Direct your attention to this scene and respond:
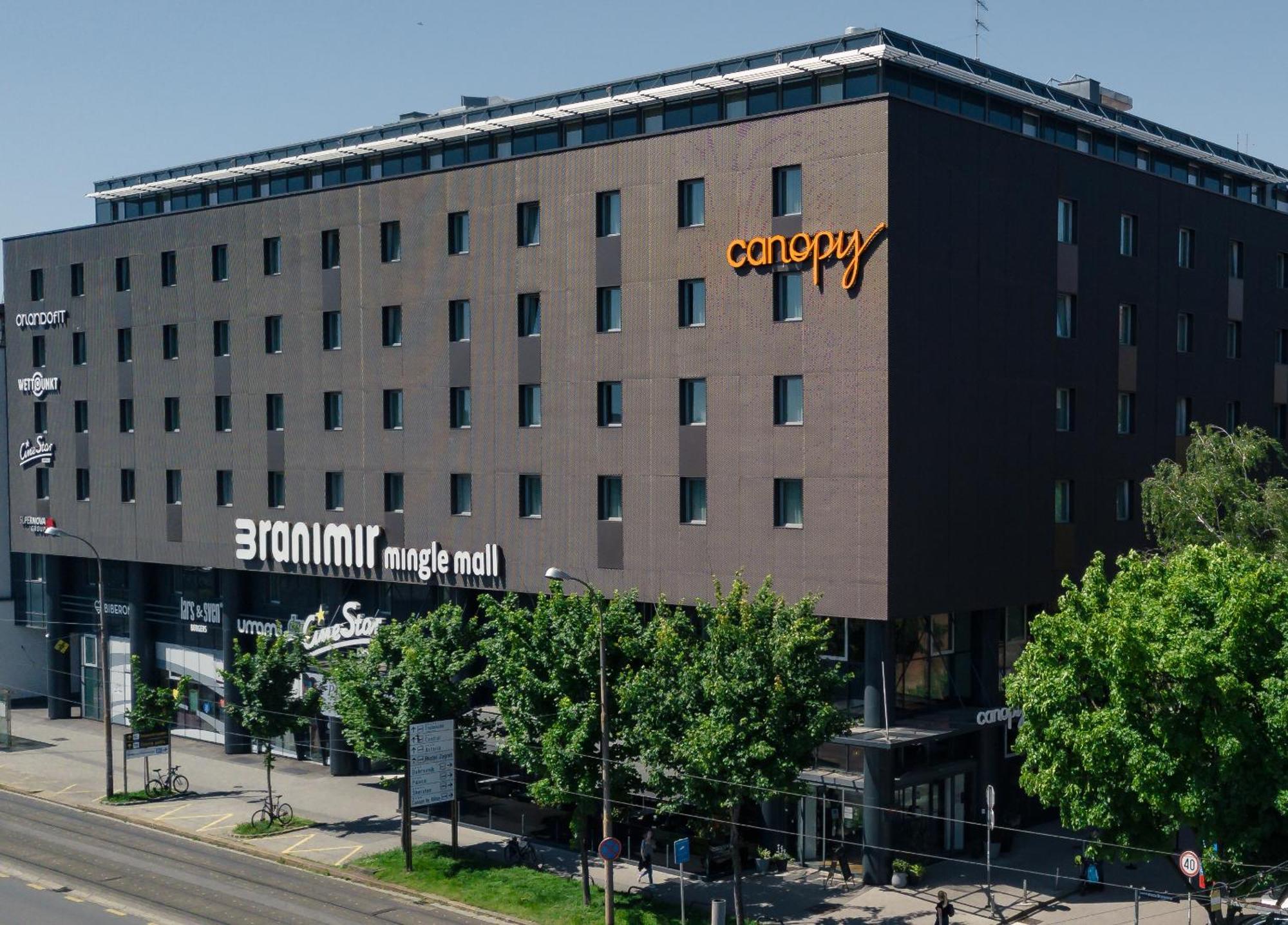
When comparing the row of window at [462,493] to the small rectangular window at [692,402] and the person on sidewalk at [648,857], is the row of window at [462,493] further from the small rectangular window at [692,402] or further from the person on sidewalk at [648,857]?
the person on sidewalk at [648,857]

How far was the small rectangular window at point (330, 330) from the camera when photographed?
210ft

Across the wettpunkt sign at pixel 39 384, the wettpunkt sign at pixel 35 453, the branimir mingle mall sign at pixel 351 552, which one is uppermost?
the wettpunkt sign at pixel 39 384

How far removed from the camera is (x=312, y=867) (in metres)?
50.2

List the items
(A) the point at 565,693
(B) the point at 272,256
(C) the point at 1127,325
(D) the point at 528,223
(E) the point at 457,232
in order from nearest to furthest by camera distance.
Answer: (A) the point at 565,693 → (D) the point at 528,223 → (C) the point at 1127,325 → (E) the point at 457,232 → (B) the point at 272,256

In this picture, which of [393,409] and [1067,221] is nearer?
[1067,221]

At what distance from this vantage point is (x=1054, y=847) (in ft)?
172

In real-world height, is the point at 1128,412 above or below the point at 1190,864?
above

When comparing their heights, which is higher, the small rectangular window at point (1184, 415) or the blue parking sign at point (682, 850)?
the small rectangular window at point (1184, 415)

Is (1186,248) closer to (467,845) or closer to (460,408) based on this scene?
Answer: (460,408)

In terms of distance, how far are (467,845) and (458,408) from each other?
1749 centimetres

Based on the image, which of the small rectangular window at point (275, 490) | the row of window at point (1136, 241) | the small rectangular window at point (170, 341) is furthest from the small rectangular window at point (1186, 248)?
the small rectangular window at point (170, 341)

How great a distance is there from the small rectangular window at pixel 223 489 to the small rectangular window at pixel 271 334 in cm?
648

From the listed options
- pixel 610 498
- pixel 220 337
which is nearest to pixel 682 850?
pixel 610 498

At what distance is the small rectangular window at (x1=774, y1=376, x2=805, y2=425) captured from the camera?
4916 centimetres
